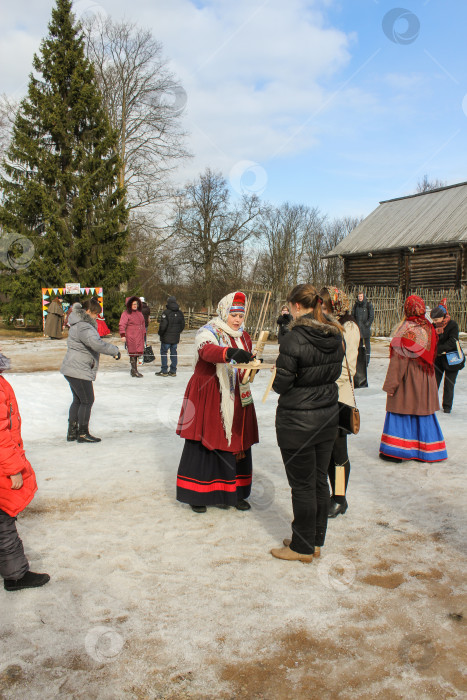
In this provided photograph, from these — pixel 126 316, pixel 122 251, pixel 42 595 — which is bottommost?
pixel 42 595

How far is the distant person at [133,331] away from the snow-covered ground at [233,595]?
6084 mm

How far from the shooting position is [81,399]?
6359 mm

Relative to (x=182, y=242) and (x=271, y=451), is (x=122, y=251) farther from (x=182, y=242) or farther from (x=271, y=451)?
(x=271, y=451)

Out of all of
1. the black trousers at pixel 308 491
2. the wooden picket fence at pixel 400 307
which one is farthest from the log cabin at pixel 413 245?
the black trousers at pixel 308 491

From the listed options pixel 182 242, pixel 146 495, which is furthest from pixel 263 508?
pixel 182 242

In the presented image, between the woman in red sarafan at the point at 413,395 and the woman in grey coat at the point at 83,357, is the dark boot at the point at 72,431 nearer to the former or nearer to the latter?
the woman in grey coat at the point at 83,357

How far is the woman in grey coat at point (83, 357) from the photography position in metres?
6.18

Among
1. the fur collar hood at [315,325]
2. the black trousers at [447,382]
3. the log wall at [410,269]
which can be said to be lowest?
the black trousers at [447,382]

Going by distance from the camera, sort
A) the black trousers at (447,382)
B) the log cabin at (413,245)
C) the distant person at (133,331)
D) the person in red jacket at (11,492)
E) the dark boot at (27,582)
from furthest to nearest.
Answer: the log cabin at (413,245) → the distant person at (133,331) → the black trousers at (447,382) → the dark boot at (27,582) → the person in red jacket at (11,492)

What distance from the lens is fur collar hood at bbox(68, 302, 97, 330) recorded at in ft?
20.6

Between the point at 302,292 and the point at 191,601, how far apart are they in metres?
1.92

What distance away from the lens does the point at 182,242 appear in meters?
40.2

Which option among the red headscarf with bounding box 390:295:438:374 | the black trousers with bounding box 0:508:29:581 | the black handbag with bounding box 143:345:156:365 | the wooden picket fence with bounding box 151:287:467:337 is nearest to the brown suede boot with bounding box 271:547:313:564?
the black trousers with bounding box 0:508:29:581

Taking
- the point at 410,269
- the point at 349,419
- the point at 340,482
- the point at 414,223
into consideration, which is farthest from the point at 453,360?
the point at 414,223
